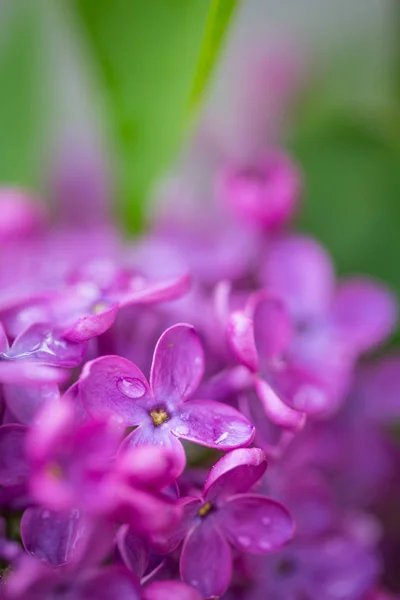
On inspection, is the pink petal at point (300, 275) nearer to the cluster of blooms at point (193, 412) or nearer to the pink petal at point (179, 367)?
the cluster of blooms at point (193, 412)

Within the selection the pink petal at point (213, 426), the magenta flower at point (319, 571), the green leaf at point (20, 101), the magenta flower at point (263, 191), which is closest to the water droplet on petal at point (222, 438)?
the pink petal at point (213, 426)

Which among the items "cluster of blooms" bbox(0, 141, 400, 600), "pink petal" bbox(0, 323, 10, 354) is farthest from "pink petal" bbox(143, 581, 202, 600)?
"pink petal" bbox(0, 323, 10, 354)

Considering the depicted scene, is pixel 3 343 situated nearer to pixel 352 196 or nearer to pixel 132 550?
pixel 132 550

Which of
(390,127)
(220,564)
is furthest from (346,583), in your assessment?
(390,127)

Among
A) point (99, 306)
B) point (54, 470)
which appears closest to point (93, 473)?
point (54, 470)

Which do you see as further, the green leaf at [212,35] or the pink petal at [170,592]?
the green leaf at [212,35]

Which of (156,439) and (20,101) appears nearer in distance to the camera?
(156,439)

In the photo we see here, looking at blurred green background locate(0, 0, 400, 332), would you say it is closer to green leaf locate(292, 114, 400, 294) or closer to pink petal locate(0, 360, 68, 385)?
green leaf locate(292, 114, 400, 294)
